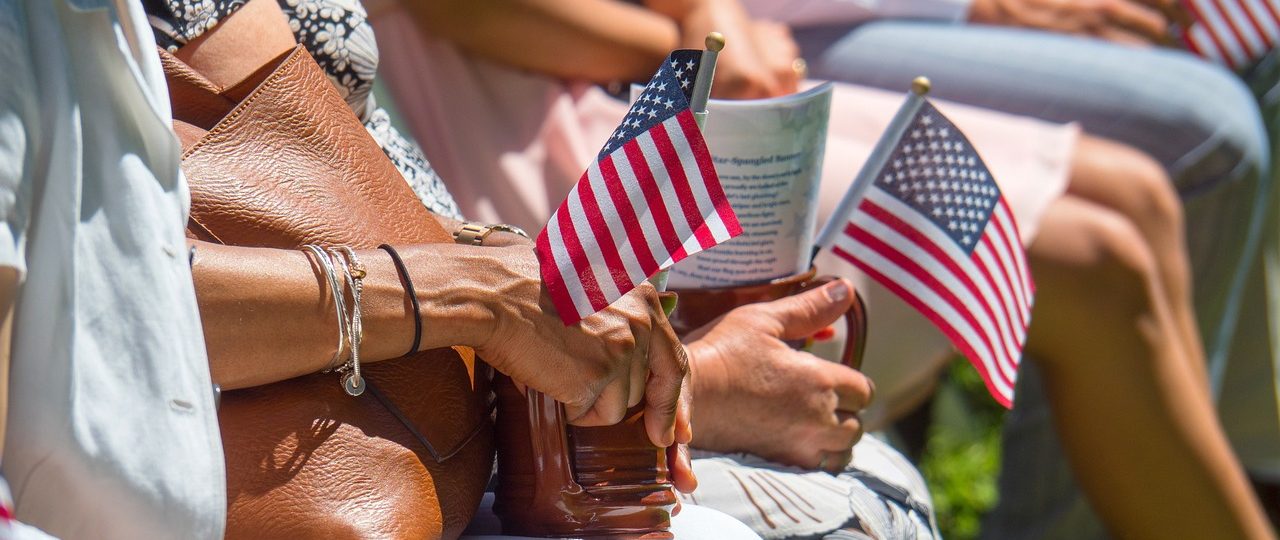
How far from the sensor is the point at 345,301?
953 millimetres

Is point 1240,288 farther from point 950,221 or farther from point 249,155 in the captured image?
point 249,155

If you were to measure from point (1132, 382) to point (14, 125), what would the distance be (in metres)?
1.55

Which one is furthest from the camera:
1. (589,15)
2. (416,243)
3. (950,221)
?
(589,15)

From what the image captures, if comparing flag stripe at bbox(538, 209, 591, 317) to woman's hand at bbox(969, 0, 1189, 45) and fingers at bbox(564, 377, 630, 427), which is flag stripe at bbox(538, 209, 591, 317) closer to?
fingers at bbox(564, 377, 630, 427)

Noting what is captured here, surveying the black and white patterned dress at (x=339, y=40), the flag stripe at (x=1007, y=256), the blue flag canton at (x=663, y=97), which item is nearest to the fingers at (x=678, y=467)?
the blue flag canton at (x=663, y=97)

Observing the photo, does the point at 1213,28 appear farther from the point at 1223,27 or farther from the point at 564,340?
the point at 564,340

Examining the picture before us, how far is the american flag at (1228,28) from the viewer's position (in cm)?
260

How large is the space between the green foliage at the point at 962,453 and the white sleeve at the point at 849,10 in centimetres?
122

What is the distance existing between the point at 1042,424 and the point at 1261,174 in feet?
2.29

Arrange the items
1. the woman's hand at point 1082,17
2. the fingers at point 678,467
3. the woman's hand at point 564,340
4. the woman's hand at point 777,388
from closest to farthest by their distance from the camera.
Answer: the woman's hand at point 564,340 → the fingers at point 678,467 → the woman's hand at point 777,388 → the woman's hand at point 1082,17

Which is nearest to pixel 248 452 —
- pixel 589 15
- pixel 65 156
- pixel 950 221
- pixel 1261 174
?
pixel 65 156

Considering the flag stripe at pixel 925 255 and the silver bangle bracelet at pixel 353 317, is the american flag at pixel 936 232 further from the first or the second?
the silver bangle bracelet at pixel 353 317

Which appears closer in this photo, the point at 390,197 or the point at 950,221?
the point at 390,197

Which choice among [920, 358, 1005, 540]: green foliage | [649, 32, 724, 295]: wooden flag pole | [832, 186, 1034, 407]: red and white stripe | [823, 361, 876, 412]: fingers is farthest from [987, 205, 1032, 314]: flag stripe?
[920, 358, 1005, 540]: green foliage
